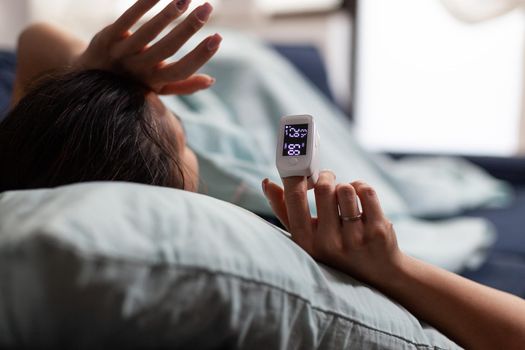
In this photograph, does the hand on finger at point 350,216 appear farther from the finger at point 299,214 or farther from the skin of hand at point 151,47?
the skin of hand at point 151,47

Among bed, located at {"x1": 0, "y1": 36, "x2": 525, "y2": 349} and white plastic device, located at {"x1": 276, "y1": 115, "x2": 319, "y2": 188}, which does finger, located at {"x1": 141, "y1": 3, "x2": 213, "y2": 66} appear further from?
bed, located at {"x1": 0, "y1": 36, "x2": 525, "y2": 349}

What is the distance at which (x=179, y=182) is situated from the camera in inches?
24.8

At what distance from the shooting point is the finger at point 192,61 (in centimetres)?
75

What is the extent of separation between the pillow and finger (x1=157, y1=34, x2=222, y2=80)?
1.14 ft

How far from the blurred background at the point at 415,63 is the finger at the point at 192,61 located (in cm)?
161

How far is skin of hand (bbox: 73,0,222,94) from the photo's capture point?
0.73 m

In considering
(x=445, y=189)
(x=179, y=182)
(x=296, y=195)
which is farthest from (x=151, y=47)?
(x=445, y=189)

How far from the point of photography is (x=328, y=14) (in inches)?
104

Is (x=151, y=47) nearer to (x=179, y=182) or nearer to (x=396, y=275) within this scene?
(x=179, y=182)

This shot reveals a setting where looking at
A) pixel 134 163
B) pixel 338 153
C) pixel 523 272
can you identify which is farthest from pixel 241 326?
pixel 338 153

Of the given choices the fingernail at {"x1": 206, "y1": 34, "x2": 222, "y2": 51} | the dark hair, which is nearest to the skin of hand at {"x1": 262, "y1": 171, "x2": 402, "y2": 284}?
the dark hair

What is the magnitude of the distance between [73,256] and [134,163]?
9.6 inches

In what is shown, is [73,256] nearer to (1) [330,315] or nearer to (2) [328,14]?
(1) [330,315]

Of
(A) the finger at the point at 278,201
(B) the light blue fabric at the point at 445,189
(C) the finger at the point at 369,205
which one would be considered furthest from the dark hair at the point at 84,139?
(B) the light blue fabric at the point at 445,189
